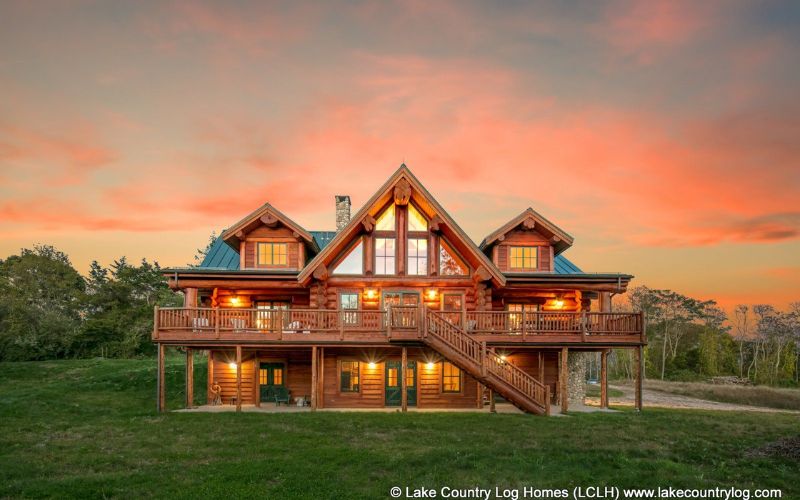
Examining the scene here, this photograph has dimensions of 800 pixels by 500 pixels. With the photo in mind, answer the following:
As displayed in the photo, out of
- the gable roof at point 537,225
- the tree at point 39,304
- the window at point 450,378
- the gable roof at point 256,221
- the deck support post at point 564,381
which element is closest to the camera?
the deck support post at point 564,381

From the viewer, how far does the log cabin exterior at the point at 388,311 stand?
21531 millimetres

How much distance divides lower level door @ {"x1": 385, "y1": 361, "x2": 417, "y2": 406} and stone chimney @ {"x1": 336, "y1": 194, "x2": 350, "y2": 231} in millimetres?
9442

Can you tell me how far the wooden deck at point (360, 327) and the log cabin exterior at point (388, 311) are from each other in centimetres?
5

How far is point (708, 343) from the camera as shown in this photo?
56688 mm

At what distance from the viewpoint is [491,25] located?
974 inches

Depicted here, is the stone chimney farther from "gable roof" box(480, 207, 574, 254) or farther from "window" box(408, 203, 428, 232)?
"gable roof" box(480, 207, 574, 254)

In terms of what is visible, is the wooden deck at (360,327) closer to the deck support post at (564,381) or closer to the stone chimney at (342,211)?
the deck support post at (564,381)

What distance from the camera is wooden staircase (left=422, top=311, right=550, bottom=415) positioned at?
1972 centimetres

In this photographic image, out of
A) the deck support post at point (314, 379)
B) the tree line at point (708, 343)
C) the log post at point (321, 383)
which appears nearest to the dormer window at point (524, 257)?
the log post at point (321, 383)

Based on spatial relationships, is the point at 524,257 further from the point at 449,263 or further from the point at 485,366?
the point at 485,366

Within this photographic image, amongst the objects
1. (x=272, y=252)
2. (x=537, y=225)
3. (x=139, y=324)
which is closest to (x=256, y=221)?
(x=272, y=252)

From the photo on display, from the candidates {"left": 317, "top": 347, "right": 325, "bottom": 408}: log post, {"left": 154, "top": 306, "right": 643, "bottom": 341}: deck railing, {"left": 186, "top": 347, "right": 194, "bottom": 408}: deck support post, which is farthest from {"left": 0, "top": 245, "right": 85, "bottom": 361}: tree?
{"left": 317, "top": 347, "right": 325, "bottom": 408}: log post

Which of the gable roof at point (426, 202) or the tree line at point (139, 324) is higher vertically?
the gable roof at point (426, 202)

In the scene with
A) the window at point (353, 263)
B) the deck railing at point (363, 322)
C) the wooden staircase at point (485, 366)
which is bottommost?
the wooden staircase at point (485, 366)
